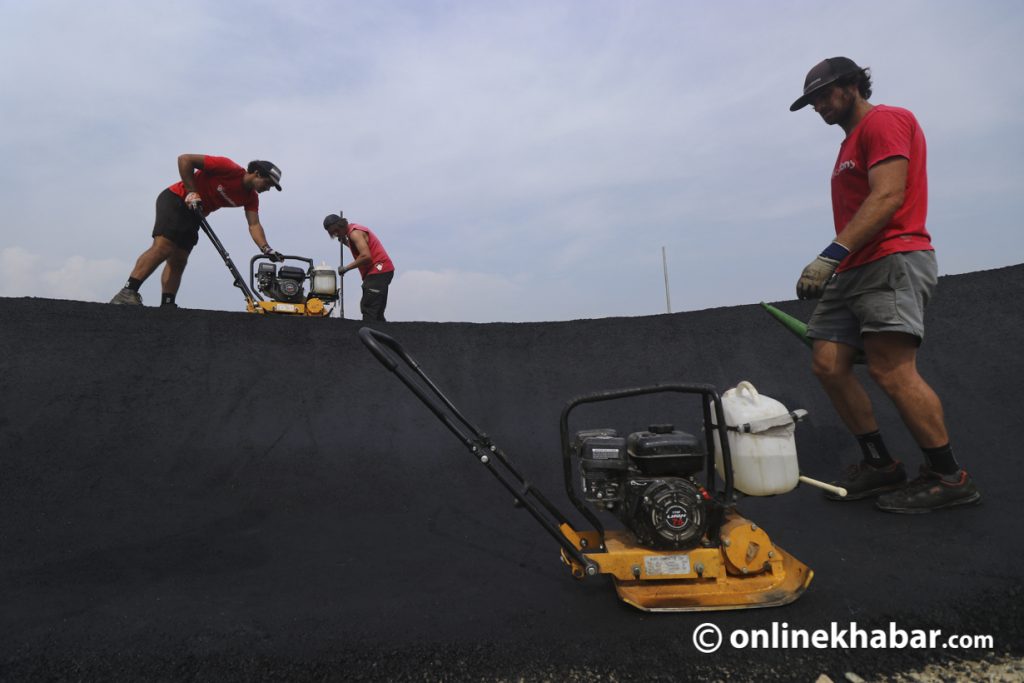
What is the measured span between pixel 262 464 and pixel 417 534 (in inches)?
47.2

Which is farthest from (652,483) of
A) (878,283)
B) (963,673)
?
(878,283)

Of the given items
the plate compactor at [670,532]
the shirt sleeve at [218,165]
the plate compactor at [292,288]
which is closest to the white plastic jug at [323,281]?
the plate compactor at [292,288]

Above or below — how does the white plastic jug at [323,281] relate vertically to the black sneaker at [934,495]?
above

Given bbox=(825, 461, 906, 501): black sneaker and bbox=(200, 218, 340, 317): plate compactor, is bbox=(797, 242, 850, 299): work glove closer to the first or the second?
bbox=(825, 461, 906, 501): black sneaker

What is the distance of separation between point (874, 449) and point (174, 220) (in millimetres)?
5286

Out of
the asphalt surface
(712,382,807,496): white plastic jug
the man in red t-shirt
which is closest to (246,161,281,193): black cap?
the man in red t-shirt

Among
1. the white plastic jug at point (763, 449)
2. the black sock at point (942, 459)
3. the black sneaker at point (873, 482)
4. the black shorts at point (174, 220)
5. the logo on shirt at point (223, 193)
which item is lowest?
the black sneaker at point (873, 482)

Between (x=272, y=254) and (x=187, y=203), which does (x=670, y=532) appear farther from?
(x=272, y=254)

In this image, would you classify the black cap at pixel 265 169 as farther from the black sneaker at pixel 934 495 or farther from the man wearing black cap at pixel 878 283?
the black sneaker at pixel 934 495

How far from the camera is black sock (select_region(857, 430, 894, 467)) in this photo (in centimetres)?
264

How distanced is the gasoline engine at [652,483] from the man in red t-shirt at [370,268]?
190 inches

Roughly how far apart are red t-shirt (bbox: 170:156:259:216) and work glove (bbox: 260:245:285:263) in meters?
0.60

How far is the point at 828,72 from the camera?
8.25ft

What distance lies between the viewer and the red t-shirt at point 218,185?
5000 millimetres
